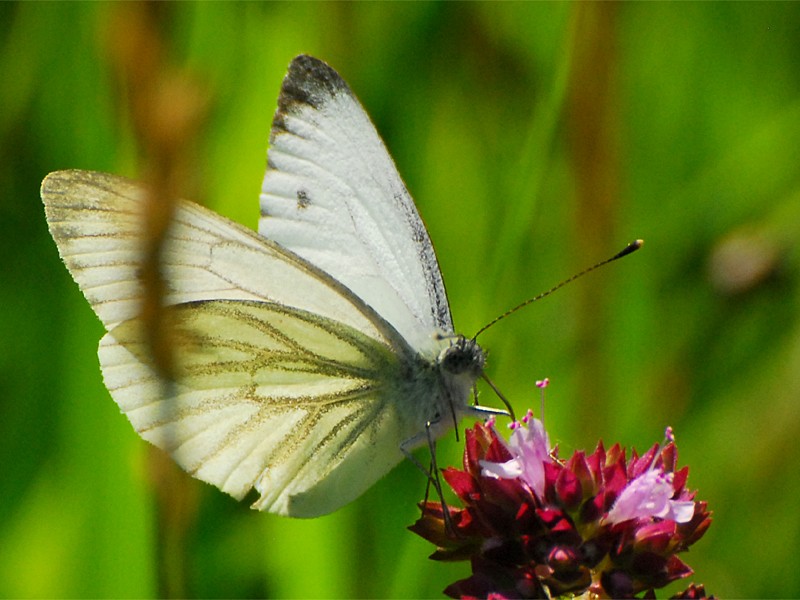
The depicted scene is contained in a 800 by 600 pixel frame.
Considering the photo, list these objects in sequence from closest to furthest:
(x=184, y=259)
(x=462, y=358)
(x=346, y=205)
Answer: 1. (x=462, y=358)
2. (x=184, y=259)
3. (x=346, y=205)

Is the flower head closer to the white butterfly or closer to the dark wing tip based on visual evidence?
the white butterfly

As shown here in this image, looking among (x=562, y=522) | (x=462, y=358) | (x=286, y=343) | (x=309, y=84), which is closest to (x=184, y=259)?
(x=286, y=343)

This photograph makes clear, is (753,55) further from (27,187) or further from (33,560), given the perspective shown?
(33,560)

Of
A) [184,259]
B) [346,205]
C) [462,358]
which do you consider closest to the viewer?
[462,358]

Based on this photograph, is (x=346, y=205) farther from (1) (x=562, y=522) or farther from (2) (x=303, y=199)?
(1) (x=562, y=522)

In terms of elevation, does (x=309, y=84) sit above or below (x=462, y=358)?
above

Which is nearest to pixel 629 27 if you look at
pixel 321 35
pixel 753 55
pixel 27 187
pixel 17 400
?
pixel 753 55
